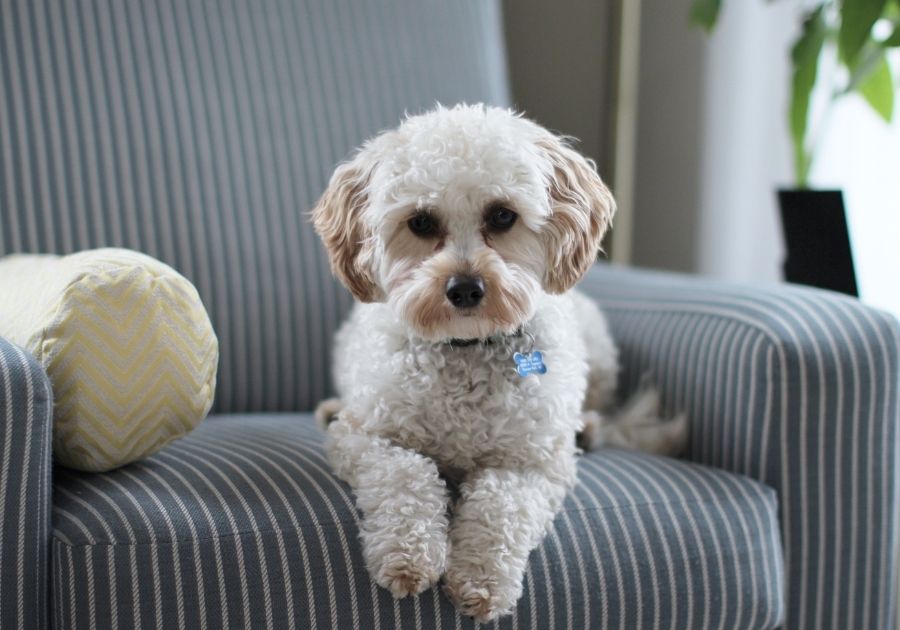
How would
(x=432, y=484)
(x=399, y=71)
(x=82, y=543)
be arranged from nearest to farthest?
(x=82, y=543) < (x=432, y=484) < (x=399, y=71)

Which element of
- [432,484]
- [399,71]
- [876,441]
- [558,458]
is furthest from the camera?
[399,71]

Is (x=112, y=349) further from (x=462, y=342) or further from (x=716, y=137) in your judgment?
(x=716, y=137)

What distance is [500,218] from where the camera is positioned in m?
1.23

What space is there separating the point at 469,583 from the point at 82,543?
0.44 meters

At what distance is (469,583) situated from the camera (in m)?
1.11

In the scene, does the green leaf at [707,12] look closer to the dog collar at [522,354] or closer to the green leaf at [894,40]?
the green leaf at [894,40]

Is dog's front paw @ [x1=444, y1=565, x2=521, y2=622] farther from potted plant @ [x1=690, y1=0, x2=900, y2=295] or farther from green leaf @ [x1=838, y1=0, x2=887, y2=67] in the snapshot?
green leaf @ [x1=838, y1=0, x2=887, y2=67]

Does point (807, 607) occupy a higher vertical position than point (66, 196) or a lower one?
lower

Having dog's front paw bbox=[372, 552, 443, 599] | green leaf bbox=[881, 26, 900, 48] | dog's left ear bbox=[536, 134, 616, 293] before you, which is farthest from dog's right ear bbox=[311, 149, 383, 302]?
green leaf bbox=[881, 26, 900, 48]

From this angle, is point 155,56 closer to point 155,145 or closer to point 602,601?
point 155,145

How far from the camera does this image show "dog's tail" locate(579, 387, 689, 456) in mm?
1549

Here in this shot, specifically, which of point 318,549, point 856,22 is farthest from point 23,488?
point 856,22

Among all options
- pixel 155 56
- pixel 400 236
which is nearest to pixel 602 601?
pixel 400 236

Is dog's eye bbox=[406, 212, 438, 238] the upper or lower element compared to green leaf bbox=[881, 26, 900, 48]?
lower
